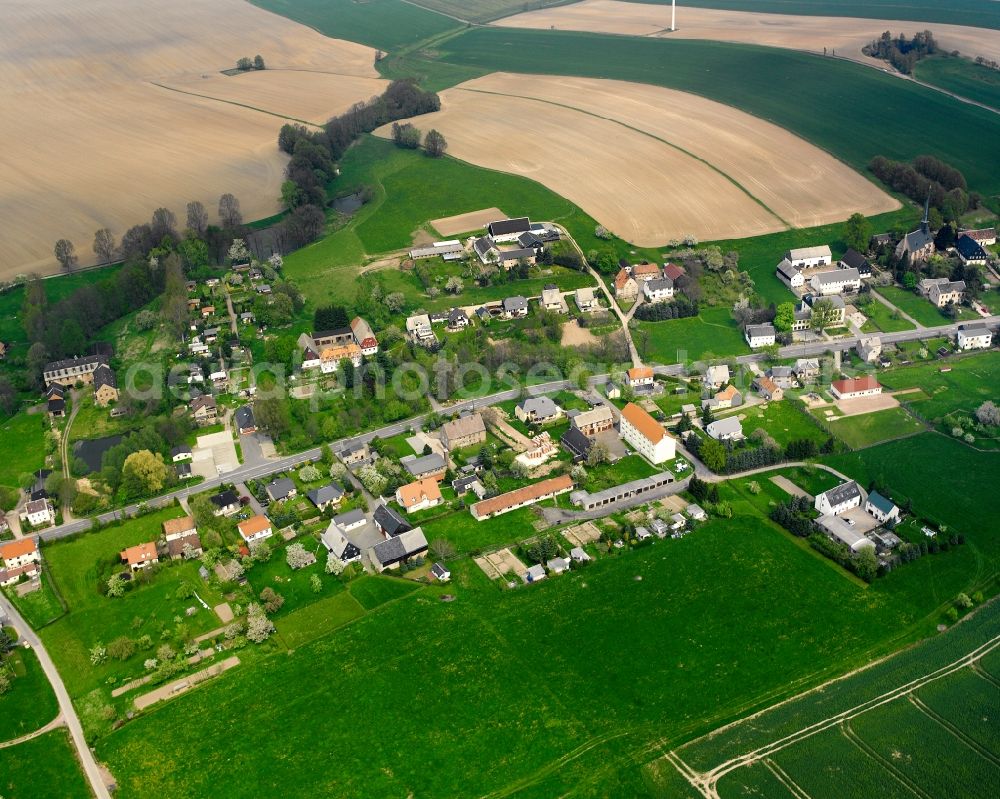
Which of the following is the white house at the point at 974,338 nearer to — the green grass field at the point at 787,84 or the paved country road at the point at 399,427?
the paved country road at the point at 399,427

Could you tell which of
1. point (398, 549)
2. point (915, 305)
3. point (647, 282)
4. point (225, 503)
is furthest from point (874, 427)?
point (225, 503)

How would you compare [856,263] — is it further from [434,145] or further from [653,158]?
[434,145]

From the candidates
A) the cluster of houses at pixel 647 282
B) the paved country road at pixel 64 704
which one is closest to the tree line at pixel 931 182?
the cluster of houses at pixel 647 282

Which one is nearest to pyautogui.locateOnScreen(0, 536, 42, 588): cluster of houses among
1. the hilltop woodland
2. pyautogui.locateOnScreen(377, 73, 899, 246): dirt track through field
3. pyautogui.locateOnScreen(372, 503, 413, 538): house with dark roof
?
pyautogui.locateOnScreen(372, 503, 413, 538): house with dark roof

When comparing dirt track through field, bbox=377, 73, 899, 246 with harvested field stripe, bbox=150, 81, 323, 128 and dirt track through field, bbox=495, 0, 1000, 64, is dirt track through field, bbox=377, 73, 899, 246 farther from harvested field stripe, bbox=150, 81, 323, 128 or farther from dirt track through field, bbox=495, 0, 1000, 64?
dirt track through field, bbox=495, 0, 1000, 64

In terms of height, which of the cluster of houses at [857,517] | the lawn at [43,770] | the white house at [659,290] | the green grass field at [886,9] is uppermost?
the green grass field at [886,9]

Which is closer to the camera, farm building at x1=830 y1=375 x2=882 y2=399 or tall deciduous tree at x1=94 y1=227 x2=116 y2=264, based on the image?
farm building at x1=830 y1=375 x2=882 y2=399

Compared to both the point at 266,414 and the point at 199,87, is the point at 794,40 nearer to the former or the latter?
the point at 199,87
